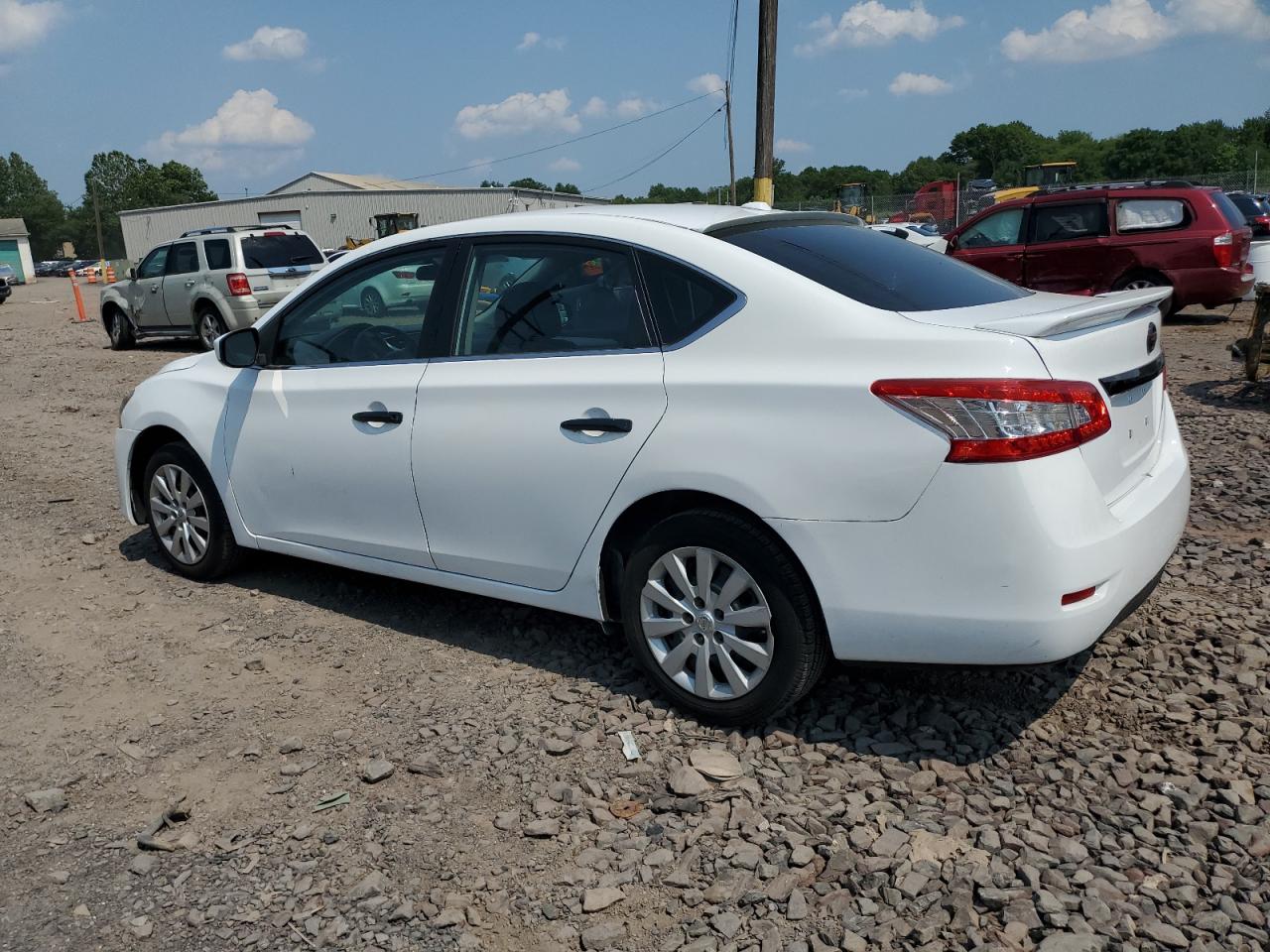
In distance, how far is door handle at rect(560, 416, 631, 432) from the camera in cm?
352

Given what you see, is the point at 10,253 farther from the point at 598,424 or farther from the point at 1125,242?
the point at 598,424

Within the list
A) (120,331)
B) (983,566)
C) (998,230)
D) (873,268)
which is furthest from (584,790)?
(120,331)

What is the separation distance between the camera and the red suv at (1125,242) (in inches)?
517

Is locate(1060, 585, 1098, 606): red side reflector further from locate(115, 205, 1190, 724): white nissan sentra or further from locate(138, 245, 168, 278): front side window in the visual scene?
locate(138, 245, 168, 278): front side window

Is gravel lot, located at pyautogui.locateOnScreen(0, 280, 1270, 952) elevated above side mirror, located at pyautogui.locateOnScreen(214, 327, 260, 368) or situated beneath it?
situated beneath

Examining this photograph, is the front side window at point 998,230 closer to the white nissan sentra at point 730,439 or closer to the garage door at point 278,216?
the white nissan sentra at point 730,439

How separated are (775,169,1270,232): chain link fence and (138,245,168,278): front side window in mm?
27268

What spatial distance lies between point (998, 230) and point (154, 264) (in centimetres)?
1290

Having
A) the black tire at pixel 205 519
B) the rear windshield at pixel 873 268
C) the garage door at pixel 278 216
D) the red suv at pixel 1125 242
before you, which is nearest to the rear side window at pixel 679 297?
the rear windshield at pixel 873 268

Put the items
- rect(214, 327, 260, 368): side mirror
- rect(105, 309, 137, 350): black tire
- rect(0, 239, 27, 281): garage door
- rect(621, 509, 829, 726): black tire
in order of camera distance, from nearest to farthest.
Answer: rect(621, 509, 829, 726): black tire < rect(214, 327, 260, 368): side mirror < rect(105, 309, 137, 350): black tire < rect(0, 239, 27, 281): garage door

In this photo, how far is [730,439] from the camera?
3.28 meters

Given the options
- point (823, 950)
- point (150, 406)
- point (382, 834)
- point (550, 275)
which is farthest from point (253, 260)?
point (823, 950)

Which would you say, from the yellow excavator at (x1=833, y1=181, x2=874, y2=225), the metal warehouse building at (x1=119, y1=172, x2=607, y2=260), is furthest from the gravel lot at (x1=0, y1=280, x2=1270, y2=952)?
the metal warehouse building at (x1=119, y1=172, x2=607, y2=260)

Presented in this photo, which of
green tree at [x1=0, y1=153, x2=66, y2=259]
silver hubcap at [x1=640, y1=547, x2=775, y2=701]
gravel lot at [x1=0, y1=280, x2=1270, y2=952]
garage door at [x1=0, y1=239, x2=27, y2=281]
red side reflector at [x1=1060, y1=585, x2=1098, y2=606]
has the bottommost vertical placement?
gravel lot at [x1=0, y1=280, x2=1270, y2=952]
